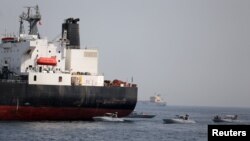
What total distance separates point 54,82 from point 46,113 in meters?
3.84

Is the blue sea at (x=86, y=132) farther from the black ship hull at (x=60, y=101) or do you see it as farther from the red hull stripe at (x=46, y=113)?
the black ship hull at (x=60, y=101)

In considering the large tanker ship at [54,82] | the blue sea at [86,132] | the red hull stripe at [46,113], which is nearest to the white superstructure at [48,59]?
the large tanker ship at [54,82]

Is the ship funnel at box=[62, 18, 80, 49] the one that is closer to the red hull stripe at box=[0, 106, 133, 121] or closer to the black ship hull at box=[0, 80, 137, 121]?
the black ship hull at box=[0, 80, 137, 121]

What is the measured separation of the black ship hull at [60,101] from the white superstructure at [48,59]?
146 centimetres

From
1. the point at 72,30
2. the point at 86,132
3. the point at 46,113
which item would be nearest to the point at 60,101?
the point at 46,113

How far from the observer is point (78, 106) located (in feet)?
240

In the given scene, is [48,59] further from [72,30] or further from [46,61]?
[72,30]

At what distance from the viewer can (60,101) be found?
7156 cm

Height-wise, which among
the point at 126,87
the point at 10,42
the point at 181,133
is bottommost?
the point at 181,133

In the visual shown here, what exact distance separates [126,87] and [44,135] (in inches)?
927

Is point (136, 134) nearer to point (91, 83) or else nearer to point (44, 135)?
point (44, 135)

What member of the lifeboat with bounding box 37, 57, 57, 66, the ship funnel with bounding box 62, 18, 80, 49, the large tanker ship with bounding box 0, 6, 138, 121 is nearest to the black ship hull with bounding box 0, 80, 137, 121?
the large tanker ship with bounding box 0, 6, 138, 121

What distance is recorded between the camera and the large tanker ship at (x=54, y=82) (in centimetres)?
6944

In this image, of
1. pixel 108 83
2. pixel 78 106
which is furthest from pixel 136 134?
pixel 108 83
